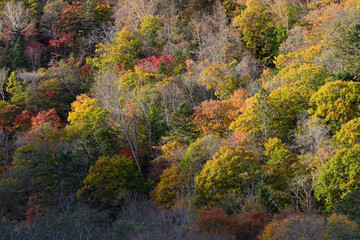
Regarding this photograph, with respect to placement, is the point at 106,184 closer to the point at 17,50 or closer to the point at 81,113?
the point at 81,113

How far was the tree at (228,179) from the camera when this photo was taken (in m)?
22.0

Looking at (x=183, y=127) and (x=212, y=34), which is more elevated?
(x=212, y=34)

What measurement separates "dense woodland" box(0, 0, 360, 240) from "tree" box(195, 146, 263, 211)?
0.10m

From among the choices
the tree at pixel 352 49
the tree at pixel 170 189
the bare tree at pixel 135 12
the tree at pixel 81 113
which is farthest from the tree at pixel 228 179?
the bare tree at pixel 135 12

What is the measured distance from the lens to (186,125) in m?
29.6

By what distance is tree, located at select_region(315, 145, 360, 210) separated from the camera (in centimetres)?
1967

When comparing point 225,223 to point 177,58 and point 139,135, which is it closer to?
point 139,135

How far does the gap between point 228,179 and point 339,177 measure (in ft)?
24.2

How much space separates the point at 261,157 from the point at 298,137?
3.61 meters

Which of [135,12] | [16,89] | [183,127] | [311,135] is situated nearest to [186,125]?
[183,127]

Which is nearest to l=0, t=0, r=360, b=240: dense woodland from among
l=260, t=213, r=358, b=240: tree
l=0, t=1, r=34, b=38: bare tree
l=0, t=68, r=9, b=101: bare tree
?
l=260, t=213, r=358, b=240: tree

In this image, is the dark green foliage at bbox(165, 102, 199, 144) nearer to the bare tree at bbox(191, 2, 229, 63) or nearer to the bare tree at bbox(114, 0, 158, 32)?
the bare tree at bbox(191, 2, 229, 63)

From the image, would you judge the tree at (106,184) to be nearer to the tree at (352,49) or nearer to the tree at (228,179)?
the tree at (228,179)

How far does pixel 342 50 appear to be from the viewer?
29922 millimetres
